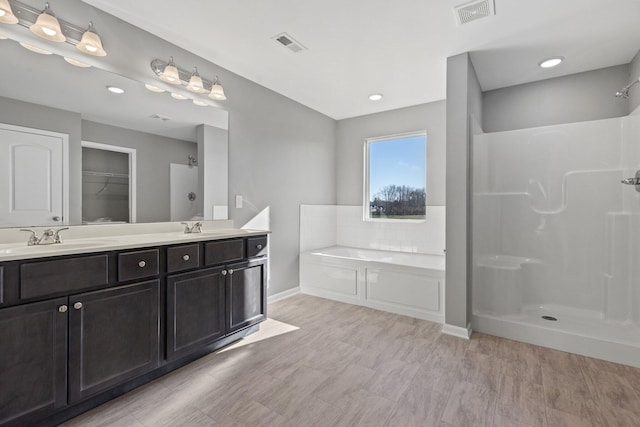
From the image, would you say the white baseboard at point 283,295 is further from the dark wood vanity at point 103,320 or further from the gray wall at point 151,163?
the gray wall at point 151,163

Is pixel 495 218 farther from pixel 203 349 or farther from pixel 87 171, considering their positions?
pixel 87 171

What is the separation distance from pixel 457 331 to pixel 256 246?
1938 millimetres

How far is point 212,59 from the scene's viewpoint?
2.70 m

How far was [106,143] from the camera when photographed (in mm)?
2088

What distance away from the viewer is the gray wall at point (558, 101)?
9.20ft

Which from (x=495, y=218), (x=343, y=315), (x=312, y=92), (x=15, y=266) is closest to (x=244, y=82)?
(x=312, y=92)

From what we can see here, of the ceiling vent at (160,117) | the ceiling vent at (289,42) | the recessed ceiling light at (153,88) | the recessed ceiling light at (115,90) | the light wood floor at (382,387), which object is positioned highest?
the ceiling vent at (289,42)

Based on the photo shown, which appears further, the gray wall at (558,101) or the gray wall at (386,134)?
the gray wall at (386,134)

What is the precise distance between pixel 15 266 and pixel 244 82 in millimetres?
2460

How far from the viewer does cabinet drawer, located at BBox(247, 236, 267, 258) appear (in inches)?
98.1

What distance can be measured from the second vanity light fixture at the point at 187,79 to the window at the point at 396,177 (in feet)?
7.78

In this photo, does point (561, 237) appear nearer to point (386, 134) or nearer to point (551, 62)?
point (551, 62)

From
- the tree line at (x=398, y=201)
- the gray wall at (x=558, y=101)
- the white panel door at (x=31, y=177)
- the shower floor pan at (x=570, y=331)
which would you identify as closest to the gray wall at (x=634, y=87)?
the gray wall at (x=558, y=101)

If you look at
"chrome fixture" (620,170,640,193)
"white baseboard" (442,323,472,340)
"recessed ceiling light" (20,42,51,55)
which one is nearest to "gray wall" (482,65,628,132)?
"chrome fixture" (620,170,640,193)
